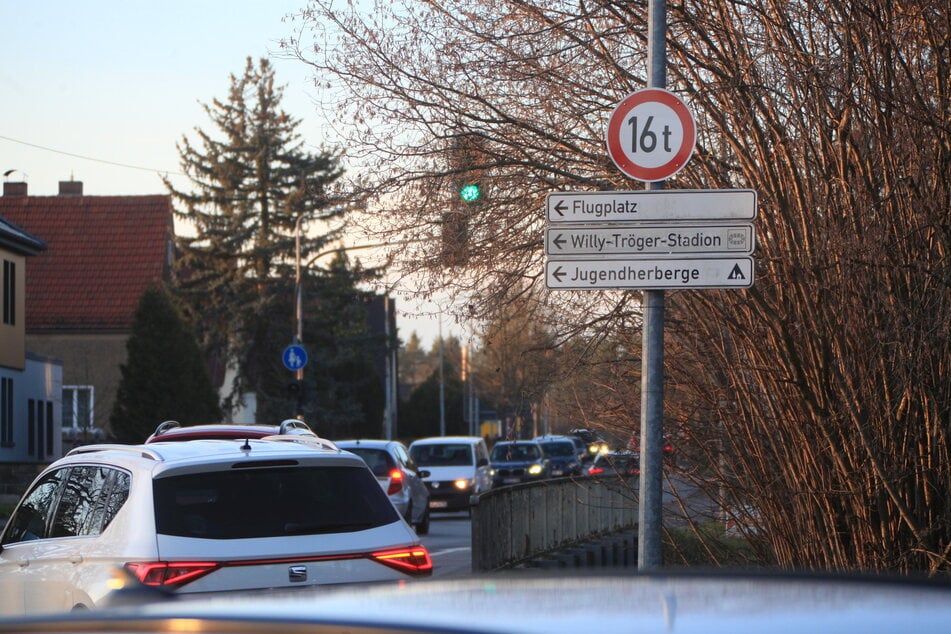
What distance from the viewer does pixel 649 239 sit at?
301 inches

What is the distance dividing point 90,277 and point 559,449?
21435mm

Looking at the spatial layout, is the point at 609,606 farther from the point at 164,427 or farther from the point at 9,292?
the point at 9,292

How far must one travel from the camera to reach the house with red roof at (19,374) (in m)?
37.3

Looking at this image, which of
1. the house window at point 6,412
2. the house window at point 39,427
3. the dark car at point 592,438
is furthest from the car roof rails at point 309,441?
the house window at point 39,427

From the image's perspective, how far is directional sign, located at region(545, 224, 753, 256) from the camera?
7.57m

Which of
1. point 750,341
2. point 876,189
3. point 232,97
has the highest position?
point 232,97

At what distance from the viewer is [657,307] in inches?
307

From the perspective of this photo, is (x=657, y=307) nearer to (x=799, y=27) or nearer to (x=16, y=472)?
(x=799, y=27)

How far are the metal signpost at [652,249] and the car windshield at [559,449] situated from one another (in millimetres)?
33266

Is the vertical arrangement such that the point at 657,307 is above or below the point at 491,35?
below

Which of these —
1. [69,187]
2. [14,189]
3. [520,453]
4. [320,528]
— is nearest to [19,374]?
[520,453]

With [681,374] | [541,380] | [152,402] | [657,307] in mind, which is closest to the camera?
[657,307]

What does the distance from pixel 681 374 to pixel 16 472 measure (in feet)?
82.2

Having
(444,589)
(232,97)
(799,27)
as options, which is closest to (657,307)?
(799,27)
